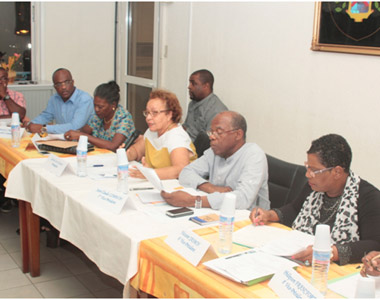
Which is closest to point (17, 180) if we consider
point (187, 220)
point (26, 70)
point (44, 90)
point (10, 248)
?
point (10, 248)

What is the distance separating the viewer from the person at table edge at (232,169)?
2492 mm

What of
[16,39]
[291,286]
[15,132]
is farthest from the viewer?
[16,39]

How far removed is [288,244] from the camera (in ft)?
6.14

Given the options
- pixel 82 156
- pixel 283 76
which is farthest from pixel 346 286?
pixel 283 76

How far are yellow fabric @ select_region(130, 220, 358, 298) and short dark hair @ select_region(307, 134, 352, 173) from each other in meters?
0.44

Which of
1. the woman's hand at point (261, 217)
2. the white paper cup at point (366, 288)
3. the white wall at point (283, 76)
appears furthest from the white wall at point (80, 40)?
the white paper cup at point (366, 288)

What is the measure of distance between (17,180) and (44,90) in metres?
2.87

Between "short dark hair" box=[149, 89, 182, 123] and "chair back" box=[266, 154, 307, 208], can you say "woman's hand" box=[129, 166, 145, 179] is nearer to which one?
"short dark hair" box=[149, 89, 182, 123]

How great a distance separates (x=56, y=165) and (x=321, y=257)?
184 centimetres

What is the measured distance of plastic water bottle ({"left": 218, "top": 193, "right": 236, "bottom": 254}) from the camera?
183cm

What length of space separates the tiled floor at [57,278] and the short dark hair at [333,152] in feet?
5.09

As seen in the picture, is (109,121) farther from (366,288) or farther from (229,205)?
(366,288)

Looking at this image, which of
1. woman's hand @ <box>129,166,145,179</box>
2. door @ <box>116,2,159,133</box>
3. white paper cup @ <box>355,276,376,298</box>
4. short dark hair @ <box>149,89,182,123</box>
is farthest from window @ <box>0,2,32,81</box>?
white paper cup @ <box>355,276,376,298</box>

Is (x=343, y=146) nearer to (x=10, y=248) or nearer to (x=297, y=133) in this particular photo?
(x=297, y=133)
